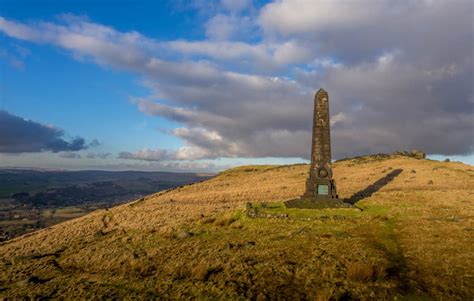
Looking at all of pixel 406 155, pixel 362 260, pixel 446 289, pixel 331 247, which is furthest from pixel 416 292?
pixel 406 155

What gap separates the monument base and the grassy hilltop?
6.61ft

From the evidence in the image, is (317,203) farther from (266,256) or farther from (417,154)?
(417,154)

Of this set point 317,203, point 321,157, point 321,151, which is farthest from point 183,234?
point 321,151

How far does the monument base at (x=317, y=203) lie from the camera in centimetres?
2655

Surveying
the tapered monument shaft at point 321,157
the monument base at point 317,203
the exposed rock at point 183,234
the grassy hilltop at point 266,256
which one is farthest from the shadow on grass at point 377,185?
the exposed rock at point 183,234

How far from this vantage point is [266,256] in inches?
610

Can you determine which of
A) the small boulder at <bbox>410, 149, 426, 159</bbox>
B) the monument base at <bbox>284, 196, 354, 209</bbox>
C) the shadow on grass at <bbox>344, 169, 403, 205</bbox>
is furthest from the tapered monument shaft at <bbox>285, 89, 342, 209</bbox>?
the small boulder at <bbox>410, 149, 426, 159</bbox>

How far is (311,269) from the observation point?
13.3m

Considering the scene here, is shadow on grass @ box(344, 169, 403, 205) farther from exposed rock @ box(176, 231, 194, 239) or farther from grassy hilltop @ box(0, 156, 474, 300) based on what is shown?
exposed rock @ box(176, 231, 194, 239)

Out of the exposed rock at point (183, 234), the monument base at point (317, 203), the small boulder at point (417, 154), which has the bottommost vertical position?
the exposed rock at point (183, 234)

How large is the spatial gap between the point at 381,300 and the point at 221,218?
50.9ft

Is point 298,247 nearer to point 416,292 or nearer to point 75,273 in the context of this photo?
point 416,292

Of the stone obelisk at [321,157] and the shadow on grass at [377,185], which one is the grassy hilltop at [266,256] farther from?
the shadow on grass at [377,185]

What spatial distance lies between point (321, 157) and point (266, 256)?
47.7 feet
